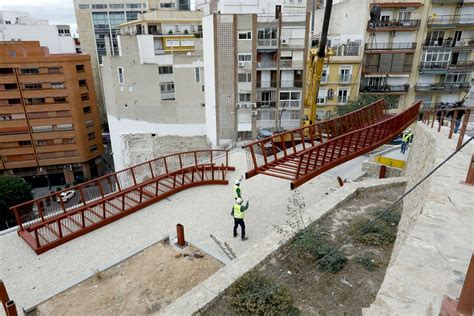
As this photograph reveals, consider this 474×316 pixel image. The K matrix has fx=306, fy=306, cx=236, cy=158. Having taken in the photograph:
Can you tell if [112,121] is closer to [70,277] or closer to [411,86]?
[70,277]

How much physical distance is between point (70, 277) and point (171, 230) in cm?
328

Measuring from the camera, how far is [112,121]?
112 feet

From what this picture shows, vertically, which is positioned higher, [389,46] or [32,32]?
[32,32]

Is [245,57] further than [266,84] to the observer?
No

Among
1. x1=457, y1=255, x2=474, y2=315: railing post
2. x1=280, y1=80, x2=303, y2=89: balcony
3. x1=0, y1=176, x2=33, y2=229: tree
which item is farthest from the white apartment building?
x1=457, y1=255, x2=474, y2=315: railing post

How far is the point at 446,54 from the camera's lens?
30531 millimetres

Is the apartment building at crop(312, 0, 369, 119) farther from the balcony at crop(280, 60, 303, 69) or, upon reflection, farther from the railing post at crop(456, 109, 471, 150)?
the railing post at crop(456, 109, 471, 150)

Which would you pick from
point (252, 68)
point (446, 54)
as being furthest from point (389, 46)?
point (252, 68)

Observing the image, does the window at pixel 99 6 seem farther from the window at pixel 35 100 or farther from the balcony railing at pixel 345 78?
the balcony railing at pixel 345 78

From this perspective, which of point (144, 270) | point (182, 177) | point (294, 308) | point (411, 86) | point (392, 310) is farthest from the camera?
point (411, 86)

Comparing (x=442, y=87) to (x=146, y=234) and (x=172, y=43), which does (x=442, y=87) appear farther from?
(x=146, y=234)

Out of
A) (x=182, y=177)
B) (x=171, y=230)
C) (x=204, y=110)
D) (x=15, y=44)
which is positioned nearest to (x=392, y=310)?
(x=171, y=230)

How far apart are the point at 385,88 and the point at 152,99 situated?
79.3 ft

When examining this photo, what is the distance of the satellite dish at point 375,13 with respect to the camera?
2815 centimetres
